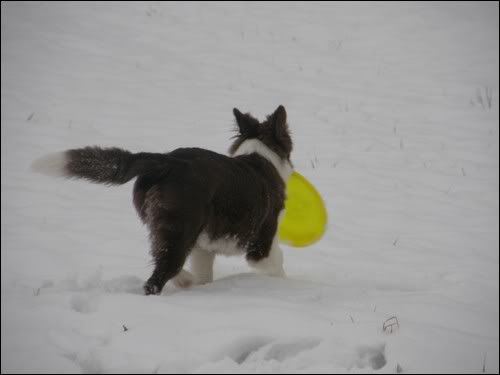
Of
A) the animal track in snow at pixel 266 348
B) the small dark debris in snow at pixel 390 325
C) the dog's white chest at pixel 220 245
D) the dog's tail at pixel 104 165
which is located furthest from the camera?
the dog's white chest at pixel 220 245

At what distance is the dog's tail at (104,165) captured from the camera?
10.2ft

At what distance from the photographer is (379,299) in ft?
11.0

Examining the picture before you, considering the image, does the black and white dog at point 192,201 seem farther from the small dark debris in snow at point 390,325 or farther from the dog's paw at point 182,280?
the small dark debris in snow at point 390,325

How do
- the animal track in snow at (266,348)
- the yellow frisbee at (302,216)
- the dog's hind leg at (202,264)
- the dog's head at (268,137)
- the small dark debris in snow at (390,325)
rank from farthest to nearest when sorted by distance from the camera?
the yellow frisbee at (302,216)
the dog's head at (268,137)
the dog's hind leg at (202,264)
the small dark debris in snow at (390,325)
the animal track in snow at (266,348)

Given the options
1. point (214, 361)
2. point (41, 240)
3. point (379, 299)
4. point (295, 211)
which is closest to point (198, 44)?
point (295, 211)

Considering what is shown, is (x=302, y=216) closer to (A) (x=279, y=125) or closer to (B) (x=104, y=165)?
(A) (x=279, y=125)

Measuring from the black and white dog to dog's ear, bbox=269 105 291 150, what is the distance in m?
0.51

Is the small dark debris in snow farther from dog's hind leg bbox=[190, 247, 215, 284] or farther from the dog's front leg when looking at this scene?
dog's hind leg bbox=[190, 247, 215, 284]

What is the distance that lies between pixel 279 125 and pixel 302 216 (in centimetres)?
98

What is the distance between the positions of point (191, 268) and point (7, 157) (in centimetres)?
314

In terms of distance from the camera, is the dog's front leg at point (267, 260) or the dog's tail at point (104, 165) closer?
the dog's tail at point (104, 165)

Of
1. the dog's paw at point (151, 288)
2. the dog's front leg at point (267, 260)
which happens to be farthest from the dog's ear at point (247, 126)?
the dog's paw at point (151, 288)

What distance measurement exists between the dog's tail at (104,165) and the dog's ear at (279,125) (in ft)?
5.16

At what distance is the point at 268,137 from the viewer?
4500 millimetres
